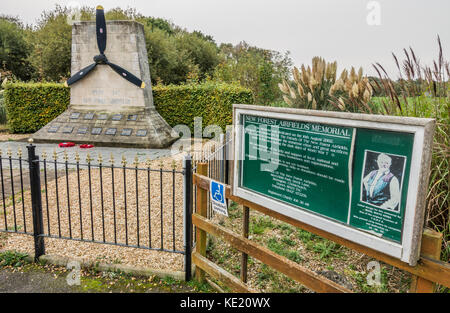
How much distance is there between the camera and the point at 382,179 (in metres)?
1.91

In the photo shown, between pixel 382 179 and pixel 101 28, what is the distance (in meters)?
12.8

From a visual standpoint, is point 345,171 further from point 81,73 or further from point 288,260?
point 81,73

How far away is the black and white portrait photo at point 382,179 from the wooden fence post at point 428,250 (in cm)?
22

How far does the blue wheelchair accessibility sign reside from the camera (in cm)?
314

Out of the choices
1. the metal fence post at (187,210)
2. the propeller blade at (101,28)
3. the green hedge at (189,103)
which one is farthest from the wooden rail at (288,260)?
→ the propeller blade at (101,28)

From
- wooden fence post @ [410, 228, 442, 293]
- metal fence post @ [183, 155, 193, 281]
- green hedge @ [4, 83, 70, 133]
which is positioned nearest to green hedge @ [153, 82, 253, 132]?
green hedge @ [4, 83, 70, 133]

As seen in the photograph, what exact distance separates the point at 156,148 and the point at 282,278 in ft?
29.5

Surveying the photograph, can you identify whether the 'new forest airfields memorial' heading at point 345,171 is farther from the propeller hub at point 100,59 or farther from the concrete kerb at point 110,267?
the propeller hub at point 100,59

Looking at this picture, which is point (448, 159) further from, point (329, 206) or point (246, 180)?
point (246, 180)

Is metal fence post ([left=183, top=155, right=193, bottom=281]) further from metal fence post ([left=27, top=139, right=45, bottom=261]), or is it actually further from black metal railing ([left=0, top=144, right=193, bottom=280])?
metal fence post ([left=27, top=139, right=45, bottom=261])

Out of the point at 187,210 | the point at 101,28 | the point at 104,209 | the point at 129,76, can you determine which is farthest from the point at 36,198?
the point at 101,28

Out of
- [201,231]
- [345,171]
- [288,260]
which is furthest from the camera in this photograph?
[201,231]
